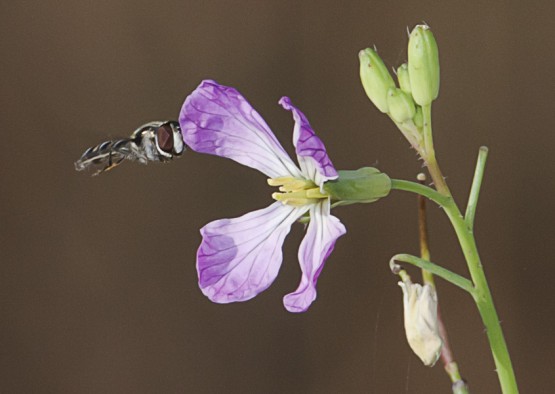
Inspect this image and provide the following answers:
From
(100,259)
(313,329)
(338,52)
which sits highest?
(338,52)

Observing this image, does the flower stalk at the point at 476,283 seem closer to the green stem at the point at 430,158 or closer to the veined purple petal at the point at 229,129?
the green stem at the point at 430,158

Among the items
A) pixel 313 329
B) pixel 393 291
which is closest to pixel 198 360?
pixel 313 329

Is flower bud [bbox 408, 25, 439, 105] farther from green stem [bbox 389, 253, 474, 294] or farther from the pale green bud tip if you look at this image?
green stem [bbox 389, 253, 474, 294]

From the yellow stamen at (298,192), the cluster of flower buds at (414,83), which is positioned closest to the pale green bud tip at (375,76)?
the cluster of flower buds at (414,83)

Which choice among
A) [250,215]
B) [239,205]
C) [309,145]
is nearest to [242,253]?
[250,215]

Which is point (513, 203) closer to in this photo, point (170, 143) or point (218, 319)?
point (218, 319)

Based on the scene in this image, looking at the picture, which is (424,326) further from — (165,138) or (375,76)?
(165,138)
